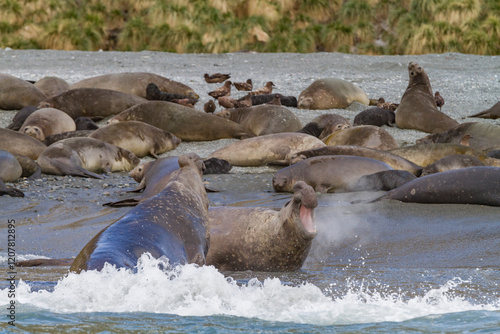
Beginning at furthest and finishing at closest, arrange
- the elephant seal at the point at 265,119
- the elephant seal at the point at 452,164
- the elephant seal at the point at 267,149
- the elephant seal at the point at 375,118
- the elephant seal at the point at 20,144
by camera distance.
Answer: the elephant seal at the point at 375,118, the elephant seal at the point at 265,119, the elephant seal at the point at 20,144, the elephant seal at the point at 267,149, the elephant seal at the point at 452,164

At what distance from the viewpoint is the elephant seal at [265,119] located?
11.4m

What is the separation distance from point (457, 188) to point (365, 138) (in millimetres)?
3265

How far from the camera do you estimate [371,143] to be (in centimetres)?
977

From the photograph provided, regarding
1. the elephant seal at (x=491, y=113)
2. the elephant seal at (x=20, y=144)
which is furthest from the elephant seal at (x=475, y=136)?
the elephant seal at (x=20, y=144)

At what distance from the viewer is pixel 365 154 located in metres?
8.77

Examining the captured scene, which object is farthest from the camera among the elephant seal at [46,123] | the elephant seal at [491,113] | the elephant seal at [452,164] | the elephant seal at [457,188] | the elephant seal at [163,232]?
the elephant seal at [491,113]

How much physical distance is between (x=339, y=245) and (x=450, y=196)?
54.1 inches

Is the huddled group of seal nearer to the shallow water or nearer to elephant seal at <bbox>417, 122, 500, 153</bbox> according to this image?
elephant seal at <bbox>417, 122, 500, 153</bbox>

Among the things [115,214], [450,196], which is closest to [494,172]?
[450,196]

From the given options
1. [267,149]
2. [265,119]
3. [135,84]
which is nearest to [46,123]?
[265,119]

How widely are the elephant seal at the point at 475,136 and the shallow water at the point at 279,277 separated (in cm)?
73

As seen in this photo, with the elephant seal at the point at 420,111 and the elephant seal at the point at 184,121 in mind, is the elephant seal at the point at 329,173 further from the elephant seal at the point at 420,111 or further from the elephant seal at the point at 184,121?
the elephant seal at the point at 420,111

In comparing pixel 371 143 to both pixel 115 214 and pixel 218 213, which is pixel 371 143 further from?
pixel 218 213

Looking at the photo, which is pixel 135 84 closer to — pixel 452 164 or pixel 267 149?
pixel 267 149
